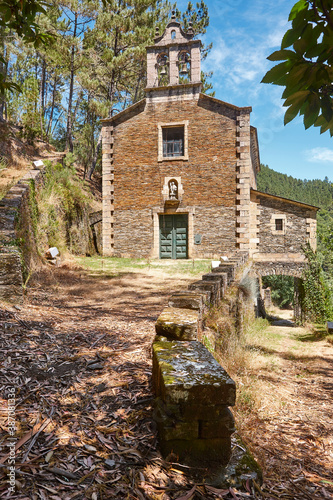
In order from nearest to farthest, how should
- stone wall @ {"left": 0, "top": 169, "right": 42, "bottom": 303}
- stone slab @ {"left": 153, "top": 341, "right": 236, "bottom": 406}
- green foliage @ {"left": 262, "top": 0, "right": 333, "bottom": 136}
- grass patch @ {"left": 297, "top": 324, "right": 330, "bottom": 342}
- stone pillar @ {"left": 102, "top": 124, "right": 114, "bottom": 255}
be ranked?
1. green foliage @ {"left": 262, "top": 0, "right": 333, "bottom": 136}
2. stone slab @ {"left": 153, "top": 341, "right": 236, "bottom": 406}
3. stone wall @ {"left": 0, "top": 169, "right": 42, "bottom": 303}
4. grass patch @ {"left": 297, "top": 324, "right": 330, "bottom": 342}
5. stone pillar @ {"left": 102, "top": 124, "right": 114, "bottom": 255}

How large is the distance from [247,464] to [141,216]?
46.5 feet

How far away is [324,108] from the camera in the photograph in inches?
61.8

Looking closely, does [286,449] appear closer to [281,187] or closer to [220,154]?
[220,154]

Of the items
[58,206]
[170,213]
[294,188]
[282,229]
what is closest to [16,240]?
[58,206]

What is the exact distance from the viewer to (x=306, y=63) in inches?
58.0

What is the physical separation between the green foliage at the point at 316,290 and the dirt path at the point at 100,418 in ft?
31.3

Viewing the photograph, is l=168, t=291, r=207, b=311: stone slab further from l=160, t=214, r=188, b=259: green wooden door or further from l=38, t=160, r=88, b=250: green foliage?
l=160, t=214, r=188, b=259: green wooden door

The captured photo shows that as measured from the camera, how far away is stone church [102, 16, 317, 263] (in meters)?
14.8

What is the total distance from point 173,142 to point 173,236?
4.69 m

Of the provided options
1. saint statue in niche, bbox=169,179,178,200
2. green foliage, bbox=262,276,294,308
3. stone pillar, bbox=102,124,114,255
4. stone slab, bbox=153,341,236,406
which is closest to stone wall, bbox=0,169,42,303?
stone slab, bbox=153,341,236,406

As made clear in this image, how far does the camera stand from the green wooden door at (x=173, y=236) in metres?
15.4

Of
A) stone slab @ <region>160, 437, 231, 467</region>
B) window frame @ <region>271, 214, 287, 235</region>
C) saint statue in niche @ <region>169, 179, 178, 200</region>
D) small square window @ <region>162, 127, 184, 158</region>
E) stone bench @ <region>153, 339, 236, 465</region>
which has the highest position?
small square window @ <region>162, 127, 184, 158</region>

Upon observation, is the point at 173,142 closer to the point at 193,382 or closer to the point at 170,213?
the point at 170,213

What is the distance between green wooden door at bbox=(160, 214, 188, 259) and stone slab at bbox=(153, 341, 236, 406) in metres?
13.3
